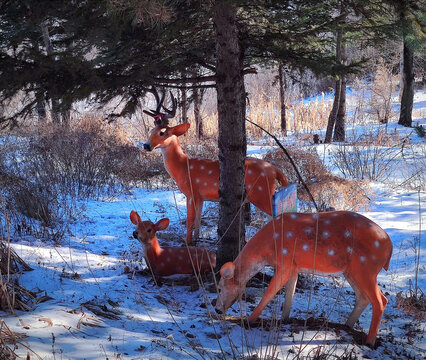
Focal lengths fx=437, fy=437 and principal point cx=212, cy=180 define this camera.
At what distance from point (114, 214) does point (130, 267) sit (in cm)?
200

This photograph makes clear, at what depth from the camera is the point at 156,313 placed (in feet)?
11.9

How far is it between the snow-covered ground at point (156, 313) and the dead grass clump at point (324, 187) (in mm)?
665

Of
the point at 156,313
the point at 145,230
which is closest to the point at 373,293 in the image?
the point at 156,313

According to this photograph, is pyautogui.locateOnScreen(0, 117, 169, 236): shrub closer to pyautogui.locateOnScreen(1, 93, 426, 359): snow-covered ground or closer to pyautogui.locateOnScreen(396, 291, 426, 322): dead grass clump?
pyautogui.locateOnScreen(1, 93, 426, 359): snow-covered ground

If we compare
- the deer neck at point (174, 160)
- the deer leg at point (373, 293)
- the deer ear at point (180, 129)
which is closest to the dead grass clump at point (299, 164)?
the deer neck at point (174, 160)

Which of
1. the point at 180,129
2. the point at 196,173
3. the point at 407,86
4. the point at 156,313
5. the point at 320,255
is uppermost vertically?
the point at 407,86

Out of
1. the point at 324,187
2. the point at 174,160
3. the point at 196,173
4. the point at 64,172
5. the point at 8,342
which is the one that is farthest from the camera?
the point at 64,172

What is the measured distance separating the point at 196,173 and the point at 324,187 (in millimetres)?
1971

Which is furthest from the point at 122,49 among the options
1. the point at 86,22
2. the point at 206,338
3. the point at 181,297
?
the point at 206,338

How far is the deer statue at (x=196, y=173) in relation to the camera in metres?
5.27

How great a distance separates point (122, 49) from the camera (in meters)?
4.68

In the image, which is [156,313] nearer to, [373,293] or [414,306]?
[373,293]

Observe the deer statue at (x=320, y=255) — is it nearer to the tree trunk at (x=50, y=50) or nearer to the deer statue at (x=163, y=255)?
the deer statue at (x=163, y=255)

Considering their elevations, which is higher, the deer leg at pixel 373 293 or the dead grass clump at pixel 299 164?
the dead grass clump at pixel 299 164
